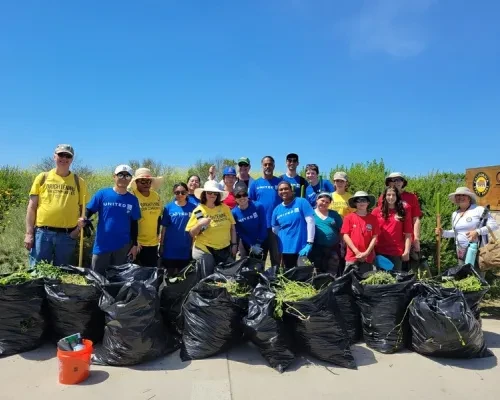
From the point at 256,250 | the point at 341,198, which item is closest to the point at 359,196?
the point at 341,198

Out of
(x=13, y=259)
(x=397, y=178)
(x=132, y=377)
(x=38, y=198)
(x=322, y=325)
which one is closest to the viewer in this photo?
(x=132, y=377)

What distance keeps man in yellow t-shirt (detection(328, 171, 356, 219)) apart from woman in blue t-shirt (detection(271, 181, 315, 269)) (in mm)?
645

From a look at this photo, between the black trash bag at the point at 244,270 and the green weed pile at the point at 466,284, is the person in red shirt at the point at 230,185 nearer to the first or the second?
the black trash bag at the point at 244,270

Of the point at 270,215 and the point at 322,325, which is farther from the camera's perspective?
the point at 270,215

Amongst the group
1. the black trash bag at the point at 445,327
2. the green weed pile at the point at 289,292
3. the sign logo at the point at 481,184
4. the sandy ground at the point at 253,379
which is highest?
the sign logo at the point at 481,184

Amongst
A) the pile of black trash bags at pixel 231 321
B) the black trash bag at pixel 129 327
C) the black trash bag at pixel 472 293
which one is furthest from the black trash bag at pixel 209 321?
the black trash bag at pixel 472 293

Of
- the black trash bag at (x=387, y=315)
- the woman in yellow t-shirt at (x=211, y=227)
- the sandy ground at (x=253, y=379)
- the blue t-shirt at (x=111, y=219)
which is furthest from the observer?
the woman in yellow t-shirt at (x=211, y=227)

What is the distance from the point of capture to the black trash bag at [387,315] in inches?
142

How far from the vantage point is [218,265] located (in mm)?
4215

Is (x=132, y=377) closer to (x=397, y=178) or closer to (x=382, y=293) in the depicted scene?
(x=382, y=293)

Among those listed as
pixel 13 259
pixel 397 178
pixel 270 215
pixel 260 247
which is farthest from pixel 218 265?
pixel 13 259

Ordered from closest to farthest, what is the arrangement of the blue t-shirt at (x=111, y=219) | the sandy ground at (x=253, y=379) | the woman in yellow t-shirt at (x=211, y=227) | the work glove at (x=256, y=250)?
the sandy ground at (x=253, y=379) < the blue t-shirt at (x=111, y=219) < the woman in yellow t-shirt at (x=211, y=227) < the work glove at (x=256, y=250)

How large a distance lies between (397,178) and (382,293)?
1761 mm

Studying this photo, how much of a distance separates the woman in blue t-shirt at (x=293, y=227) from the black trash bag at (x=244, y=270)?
1.61ft
